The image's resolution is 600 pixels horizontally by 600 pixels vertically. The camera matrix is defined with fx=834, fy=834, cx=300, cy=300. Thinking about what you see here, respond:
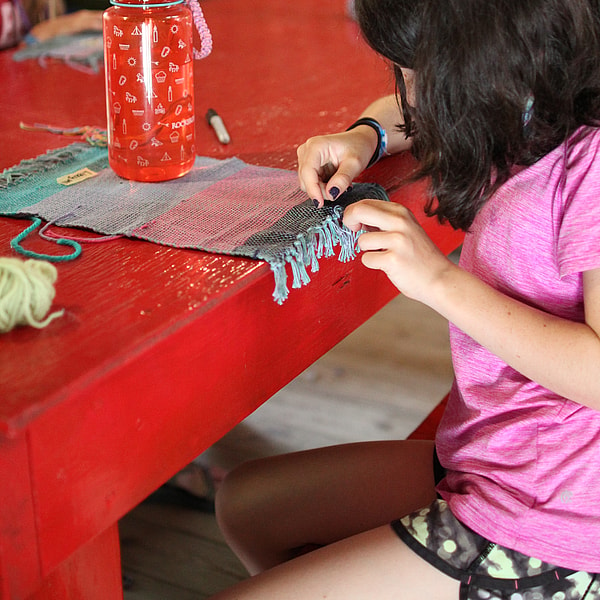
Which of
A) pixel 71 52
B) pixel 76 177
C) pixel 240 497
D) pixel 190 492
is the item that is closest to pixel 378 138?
pixel 76 177

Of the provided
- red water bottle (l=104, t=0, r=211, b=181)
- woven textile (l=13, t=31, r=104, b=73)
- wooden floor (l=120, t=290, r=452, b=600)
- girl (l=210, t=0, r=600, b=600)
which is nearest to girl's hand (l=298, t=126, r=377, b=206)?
girl (l=210, t=0, r=600, b=600)

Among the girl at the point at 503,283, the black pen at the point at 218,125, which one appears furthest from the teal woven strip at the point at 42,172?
the girl at the point at 503,283

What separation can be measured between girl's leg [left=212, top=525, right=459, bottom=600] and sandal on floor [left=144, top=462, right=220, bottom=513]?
0.76 m

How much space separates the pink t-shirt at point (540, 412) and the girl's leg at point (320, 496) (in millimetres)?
131

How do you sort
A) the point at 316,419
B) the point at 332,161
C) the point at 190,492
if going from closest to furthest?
the point at 332,161, the point at 190,492, the point at 316,419

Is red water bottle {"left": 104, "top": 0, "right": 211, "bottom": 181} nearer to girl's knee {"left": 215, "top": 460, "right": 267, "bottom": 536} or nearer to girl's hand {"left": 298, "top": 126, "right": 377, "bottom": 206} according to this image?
girl's hand {"left": 298, "top": 126, "right": 377, "bottom": 206}

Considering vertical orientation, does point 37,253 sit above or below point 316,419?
above

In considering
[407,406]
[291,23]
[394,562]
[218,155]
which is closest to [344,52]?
[291,23]

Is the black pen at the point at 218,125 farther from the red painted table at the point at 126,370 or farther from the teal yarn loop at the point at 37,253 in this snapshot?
the teal yarn loop at the point at 37,253

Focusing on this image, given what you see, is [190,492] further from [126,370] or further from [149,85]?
[126,370]

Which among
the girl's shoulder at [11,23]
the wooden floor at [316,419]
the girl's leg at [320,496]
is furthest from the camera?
the girl's shoulder at [11,23]

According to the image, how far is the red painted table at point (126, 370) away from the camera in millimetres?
505

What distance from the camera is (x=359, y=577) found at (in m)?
0.73

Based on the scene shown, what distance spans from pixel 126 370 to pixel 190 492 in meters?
1.03
